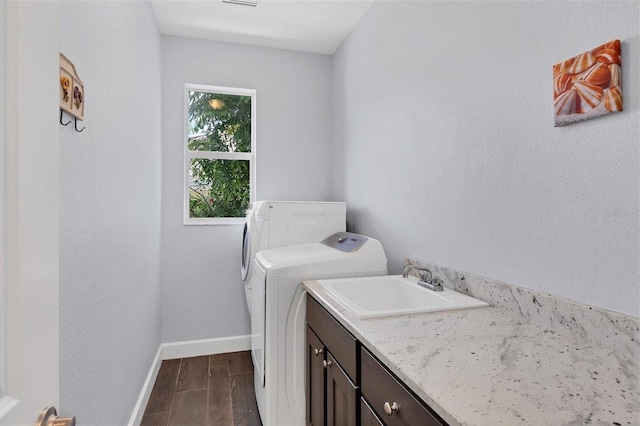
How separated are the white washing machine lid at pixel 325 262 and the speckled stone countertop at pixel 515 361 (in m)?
0.52

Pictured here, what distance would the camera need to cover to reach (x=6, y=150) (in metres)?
0.45

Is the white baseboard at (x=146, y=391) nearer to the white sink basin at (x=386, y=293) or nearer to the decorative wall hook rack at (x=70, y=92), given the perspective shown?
the white sink basin at (x=386, y=293)

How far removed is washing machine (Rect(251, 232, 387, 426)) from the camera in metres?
1.68

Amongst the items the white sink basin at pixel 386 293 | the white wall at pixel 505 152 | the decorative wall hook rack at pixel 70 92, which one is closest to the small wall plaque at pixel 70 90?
the decorative wall hook rack at pixel 70 92

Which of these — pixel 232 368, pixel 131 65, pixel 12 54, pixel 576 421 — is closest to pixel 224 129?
pixel 131 65

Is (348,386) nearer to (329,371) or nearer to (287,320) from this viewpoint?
(329,371)

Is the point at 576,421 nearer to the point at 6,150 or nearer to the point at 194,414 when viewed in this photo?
the point at 6,150

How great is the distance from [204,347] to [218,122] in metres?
1.97

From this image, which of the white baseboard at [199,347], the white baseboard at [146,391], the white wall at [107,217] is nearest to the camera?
the white wall at [107,217]

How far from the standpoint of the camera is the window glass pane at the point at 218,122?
2.89m

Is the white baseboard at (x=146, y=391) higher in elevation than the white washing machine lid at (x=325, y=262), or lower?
lower

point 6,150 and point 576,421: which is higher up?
point 6,150

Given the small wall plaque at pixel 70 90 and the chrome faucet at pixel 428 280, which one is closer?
the small wall plaque at pixel 70 90

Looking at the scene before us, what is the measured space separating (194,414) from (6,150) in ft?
6.86
